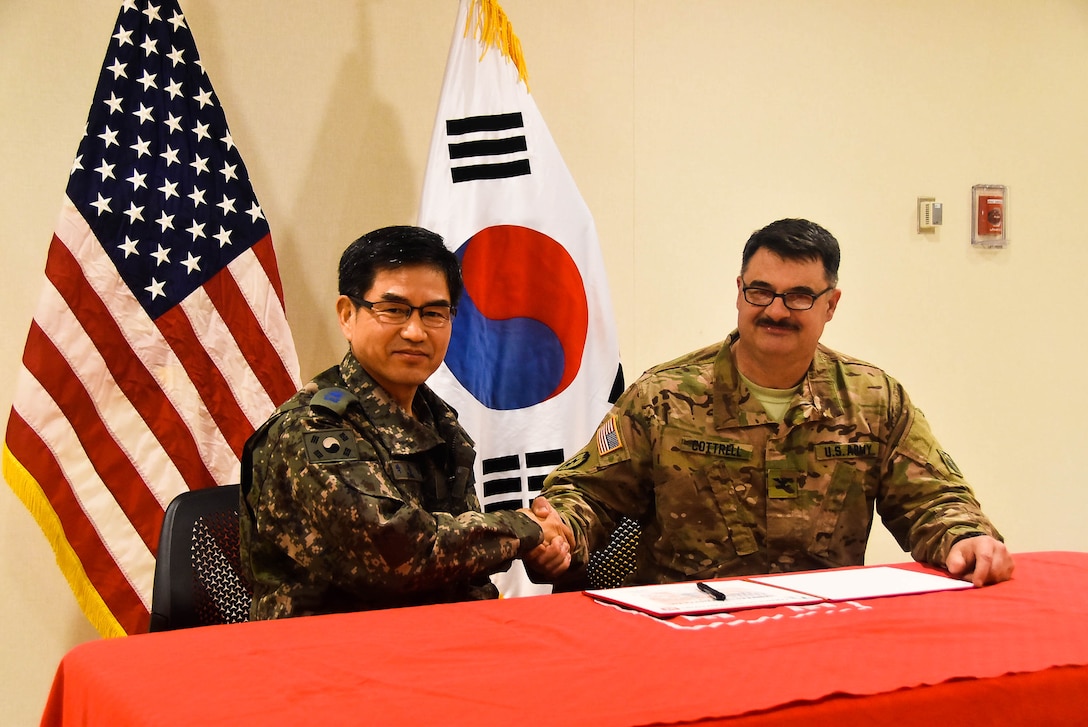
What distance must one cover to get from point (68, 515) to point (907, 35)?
3.35m

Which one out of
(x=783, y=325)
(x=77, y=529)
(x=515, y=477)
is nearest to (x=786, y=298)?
(x=783, y=325)

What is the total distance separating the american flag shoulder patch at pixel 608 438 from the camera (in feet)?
6.89

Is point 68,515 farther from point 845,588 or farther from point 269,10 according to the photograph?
point 845,588

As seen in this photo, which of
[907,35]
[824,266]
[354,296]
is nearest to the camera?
[354,296]

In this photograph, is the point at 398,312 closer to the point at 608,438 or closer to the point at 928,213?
the point at 608,438

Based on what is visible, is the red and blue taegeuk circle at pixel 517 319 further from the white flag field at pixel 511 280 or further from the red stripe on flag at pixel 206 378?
the red stripe on flag at pixel 206 378

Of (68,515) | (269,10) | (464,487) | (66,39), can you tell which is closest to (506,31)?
(269,10)

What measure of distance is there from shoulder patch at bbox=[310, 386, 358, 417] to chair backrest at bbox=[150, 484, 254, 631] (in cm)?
32

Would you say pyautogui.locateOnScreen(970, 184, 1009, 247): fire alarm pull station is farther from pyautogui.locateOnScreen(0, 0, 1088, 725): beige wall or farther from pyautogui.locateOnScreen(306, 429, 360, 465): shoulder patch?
pyautogui.locateOnScreen(306, 429, 360, 465): shoulder patch

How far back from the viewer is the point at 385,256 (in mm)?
1726

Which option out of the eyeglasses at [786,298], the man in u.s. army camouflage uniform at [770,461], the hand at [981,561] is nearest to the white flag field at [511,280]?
the man in u.s. army camouflage uniform at [770,461]

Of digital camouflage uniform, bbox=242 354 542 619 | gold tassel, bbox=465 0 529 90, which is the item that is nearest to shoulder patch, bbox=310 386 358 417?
digital camouflage uniform, bbox=242 354 542 619

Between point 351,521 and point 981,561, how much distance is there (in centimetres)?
106

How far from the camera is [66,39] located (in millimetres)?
2586
